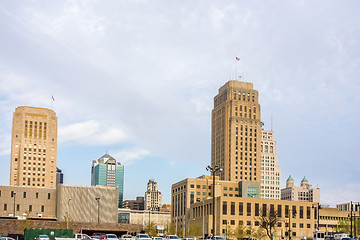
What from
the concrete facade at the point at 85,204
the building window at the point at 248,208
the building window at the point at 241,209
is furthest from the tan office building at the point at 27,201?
the building window at the point at 248,208

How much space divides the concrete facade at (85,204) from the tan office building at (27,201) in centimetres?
336

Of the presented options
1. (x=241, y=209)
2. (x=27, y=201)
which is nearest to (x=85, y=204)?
(x=27, y=201)

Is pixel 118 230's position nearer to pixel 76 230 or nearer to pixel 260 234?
pixel 76 230

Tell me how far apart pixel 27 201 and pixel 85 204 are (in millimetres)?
17559

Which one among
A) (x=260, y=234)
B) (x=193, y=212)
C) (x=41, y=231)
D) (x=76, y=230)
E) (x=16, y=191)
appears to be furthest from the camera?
(x=193, y=212)

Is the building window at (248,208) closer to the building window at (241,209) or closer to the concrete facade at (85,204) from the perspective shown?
the building window at (241,209)

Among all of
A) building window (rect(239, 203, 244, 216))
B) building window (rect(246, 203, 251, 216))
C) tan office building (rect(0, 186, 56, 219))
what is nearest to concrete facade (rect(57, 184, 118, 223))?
tan office building (rect(0, 186, 56, 219))

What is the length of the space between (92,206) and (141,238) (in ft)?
304

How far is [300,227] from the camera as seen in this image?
177 m

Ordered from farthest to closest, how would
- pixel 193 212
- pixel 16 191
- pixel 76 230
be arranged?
pixel 193 212 → pixel 16 191 → pixel 76 230

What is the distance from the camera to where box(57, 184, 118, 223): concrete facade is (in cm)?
16025

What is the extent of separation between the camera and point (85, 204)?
533ft

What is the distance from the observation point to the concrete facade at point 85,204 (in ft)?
526

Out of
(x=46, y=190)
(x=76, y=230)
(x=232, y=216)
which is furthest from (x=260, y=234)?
(x=46, y=190)
